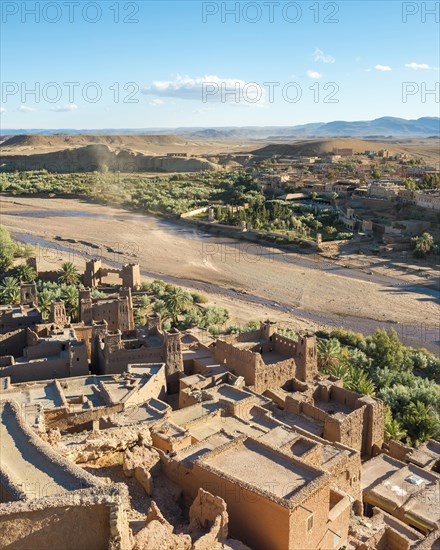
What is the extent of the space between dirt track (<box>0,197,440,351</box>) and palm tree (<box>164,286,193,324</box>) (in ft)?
8.86

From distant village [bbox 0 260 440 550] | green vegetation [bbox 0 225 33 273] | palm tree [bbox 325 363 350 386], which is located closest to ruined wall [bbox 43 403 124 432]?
distant village [bbox 0 260 440 550]

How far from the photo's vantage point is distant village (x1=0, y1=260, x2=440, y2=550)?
26.0 ft

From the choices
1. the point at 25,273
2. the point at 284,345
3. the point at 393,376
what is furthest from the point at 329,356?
the point at 25,273

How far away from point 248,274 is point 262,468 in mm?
33019

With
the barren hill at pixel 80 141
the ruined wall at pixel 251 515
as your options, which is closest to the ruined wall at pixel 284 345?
the ruined wall at pixel 251 515

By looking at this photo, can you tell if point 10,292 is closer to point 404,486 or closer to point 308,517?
point 404,486

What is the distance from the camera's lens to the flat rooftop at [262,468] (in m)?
9.39

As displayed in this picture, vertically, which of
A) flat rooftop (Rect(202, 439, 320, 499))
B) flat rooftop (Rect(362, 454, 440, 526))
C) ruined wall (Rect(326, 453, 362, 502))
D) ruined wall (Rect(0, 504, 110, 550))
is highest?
ruined wall (Rect(0, 504, 110, 550))

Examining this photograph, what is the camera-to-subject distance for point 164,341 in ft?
59.8

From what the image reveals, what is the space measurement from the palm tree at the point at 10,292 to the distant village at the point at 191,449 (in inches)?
348

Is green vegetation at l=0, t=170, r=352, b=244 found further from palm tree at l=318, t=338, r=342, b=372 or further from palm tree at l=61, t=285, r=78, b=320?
palm tree at l=318, t=338, r=342, b=372

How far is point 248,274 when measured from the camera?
1686 inches

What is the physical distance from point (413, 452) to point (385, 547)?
179 inches

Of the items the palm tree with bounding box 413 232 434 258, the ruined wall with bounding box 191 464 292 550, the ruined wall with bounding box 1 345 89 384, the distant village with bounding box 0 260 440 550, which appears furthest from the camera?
the palm tree with bounding box 413 232 434 258
